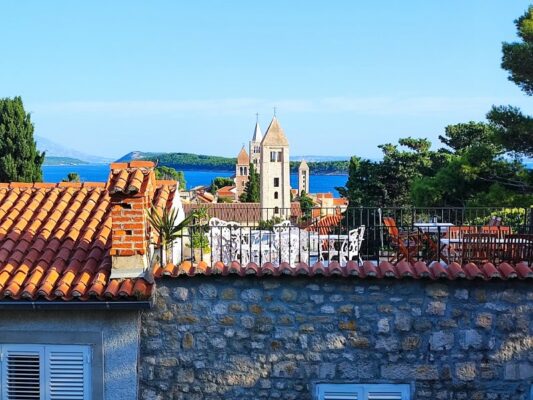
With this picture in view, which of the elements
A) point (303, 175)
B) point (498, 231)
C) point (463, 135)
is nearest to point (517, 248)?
point (498, 231)

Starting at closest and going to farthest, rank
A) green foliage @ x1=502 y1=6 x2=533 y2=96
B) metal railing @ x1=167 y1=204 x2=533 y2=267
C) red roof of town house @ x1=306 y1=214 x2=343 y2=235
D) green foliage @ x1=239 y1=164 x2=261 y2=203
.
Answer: metal railing @ x1=167 y1=204 x2=533 y2=267, red roof of town house @ x1=306 y1=214 x2=343 y2=235, green foliage @ x1=502 y1=6 x2=533 y2=96, green foliage @ x1=239 y1=164 x2=261 y2=203

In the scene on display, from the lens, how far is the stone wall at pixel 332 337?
668 centimetres

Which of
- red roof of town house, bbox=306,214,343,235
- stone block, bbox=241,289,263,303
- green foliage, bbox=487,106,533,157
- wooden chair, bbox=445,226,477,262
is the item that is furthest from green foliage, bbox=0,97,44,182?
stone block, bbox=241,289,263,303

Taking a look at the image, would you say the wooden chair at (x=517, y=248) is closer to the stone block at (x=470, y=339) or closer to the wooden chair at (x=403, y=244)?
the wooden chair at (x=403, y=244)

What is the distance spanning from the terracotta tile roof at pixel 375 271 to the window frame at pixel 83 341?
0.97m

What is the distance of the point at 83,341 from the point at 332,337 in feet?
8.62

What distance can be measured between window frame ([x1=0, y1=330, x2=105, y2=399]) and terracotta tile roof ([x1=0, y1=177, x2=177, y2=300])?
48 cm

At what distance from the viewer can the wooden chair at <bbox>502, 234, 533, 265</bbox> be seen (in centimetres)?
795

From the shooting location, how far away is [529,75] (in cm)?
1784

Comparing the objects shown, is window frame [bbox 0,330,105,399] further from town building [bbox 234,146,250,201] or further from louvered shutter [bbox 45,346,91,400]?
town building [bbox 234,146,250,201]

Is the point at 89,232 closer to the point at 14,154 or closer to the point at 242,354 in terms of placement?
the point at 242,354

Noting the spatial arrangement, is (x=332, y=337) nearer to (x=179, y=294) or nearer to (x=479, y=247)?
(x=179, y=294)

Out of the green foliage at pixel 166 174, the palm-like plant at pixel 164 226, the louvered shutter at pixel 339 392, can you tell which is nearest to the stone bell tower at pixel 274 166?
the green foliage at pixel 166 174

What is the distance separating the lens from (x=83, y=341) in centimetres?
679
